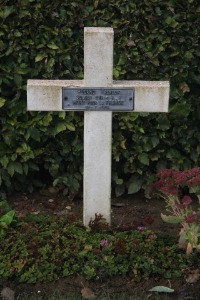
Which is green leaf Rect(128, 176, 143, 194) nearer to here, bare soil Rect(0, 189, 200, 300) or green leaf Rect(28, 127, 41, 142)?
bare soil Rect(0, 189, 200, 300)

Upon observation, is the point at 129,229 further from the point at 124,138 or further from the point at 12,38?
the point at 12,38

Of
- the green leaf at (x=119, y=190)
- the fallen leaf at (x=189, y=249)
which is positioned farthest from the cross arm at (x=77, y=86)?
the green leaf at (x=119, y=190)

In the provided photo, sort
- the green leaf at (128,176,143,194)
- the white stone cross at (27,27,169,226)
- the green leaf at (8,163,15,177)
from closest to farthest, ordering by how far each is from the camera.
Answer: the white stone cross at (27,27,169,226), the green leaf at (8,163,15,177), the green leaf at (128,176,143,194)

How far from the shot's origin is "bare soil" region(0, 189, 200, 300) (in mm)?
4719

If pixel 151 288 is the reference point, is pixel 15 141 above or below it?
above

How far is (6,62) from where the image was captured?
5805mm

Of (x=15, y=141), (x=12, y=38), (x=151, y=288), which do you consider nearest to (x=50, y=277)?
(x=151, y=288)

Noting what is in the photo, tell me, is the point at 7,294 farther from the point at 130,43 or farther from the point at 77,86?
the point at 130,43

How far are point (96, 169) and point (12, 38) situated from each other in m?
1.28

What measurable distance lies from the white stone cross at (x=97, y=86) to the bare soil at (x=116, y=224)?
0.47 m

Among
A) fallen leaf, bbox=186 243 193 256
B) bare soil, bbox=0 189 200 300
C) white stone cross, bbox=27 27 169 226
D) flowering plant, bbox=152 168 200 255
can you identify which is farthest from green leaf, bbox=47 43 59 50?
fallen leaf, bbox=186 243 193 256

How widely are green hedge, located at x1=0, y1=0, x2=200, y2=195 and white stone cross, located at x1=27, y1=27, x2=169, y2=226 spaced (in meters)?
0.75

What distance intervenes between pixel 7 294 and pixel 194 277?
116cm

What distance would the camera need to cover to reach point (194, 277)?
474 cm
